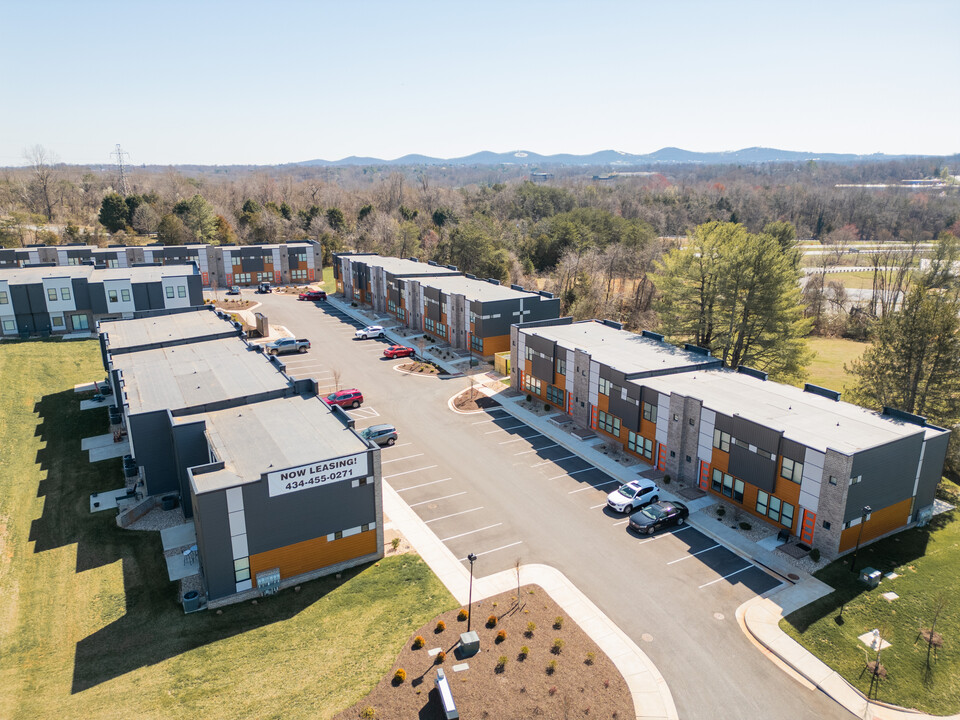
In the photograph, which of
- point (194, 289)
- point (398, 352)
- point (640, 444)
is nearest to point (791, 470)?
point (640, 444)

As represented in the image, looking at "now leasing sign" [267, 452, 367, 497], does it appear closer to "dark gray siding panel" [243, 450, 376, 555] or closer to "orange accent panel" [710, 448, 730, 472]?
"dark gray siding panel" [243, 450, 376, 555]

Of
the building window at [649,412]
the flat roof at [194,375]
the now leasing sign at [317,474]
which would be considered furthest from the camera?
the building window at [649,412]

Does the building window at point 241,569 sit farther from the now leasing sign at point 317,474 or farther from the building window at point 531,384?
the building window at point 531,384

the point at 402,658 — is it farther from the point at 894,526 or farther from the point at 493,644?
the point at 894,526

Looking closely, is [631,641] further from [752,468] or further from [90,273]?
[90,273]

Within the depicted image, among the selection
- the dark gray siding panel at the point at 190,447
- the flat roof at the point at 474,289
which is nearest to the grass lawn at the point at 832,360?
the flat roof at the point at 474,289

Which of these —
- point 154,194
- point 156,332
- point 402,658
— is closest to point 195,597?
point 402,658
